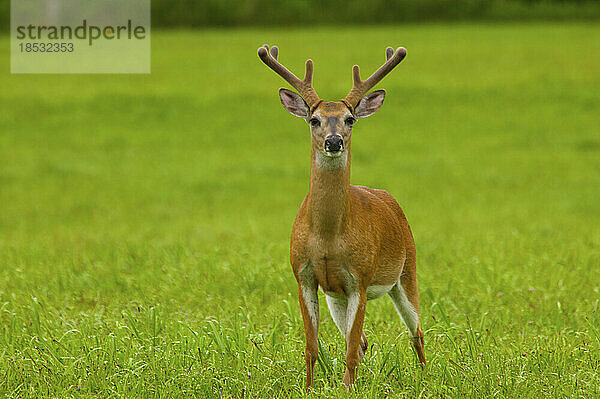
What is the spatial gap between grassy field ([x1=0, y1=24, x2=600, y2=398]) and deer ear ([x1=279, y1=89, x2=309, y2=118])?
153 cm

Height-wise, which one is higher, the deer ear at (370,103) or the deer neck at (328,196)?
the deer ear at (370,103)

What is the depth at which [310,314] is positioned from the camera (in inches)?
192

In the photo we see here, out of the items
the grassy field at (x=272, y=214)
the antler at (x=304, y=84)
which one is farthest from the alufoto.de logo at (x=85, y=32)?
the antler at (x=304, y=84)

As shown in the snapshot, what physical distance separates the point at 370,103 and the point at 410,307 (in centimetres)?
135

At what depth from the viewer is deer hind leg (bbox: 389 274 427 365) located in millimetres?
5383

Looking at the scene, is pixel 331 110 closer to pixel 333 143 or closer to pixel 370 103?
pixel 333 143

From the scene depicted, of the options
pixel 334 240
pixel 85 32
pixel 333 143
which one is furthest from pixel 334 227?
pixel 85 32

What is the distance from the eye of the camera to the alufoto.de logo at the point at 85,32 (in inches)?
1218

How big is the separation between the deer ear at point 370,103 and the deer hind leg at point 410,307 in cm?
113

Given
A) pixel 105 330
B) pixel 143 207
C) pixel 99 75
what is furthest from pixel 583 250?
pixel 99 75

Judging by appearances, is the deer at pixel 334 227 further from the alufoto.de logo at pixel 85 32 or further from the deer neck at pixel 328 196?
the alufoto.de logo at pixel 85 32

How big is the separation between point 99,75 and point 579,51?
17067mm

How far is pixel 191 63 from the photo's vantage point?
102ft

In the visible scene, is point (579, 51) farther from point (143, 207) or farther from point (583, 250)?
point (583, 250)
